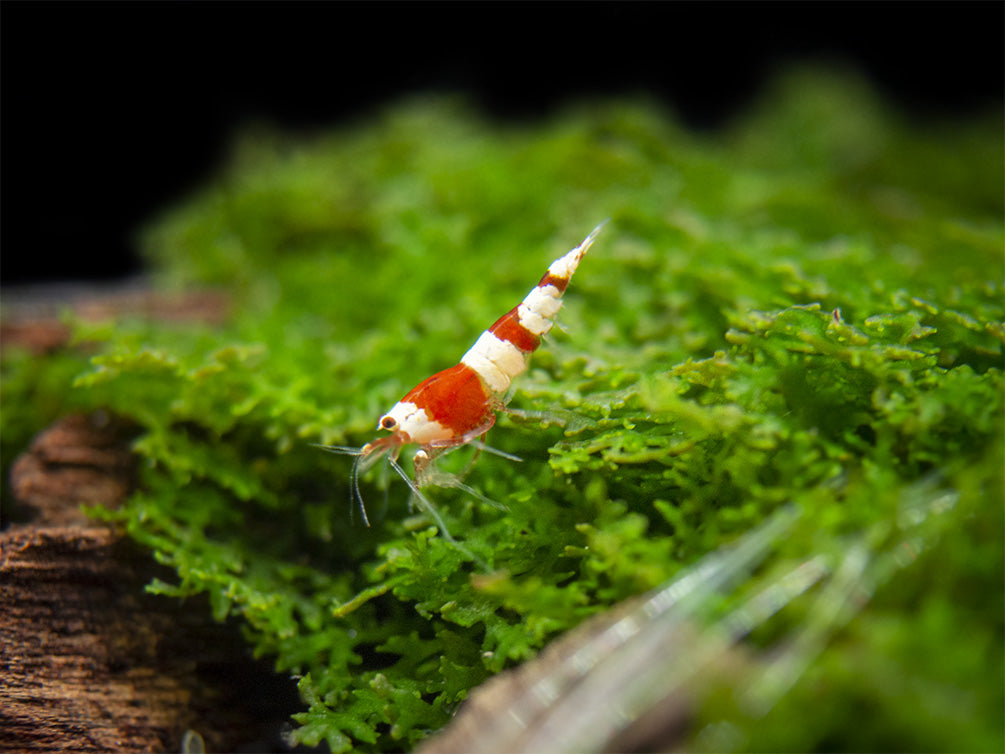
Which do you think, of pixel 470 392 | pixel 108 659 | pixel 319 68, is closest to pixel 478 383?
pixel 470 392

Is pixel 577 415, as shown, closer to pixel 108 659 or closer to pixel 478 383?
pixel 478 383

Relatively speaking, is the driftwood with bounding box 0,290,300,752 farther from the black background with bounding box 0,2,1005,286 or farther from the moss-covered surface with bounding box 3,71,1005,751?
the black background with bounding box 0,2,1005,286

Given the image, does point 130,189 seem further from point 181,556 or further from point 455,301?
point 181,556

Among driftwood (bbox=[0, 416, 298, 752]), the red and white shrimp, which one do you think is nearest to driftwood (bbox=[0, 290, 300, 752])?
driftwood (bbox=[0, 416, 298, 752])

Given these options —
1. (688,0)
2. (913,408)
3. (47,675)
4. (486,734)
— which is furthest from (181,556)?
(688,0)

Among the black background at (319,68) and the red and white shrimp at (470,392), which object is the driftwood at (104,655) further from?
the black background at (319,68)
